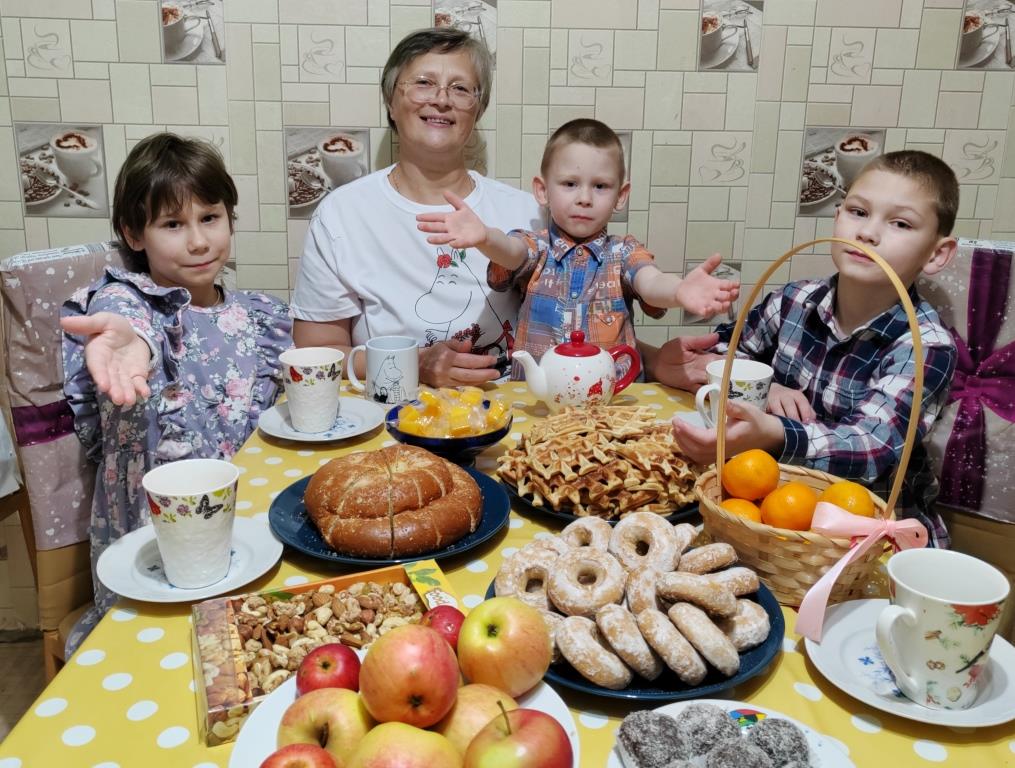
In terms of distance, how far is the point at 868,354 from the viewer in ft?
5.27

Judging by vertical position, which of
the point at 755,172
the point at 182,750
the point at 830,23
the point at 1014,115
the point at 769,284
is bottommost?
the point at 182,750

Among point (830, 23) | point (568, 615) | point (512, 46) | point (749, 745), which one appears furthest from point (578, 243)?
point (749, 745)

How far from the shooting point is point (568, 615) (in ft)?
3.03

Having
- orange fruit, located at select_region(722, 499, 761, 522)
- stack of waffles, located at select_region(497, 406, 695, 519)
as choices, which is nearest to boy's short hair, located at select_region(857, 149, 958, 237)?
stack of waffles, located at select_region(497, 406, 695, 519)

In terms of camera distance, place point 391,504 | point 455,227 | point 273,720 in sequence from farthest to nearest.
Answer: point 455,227 < point 391,504 < point 273,720

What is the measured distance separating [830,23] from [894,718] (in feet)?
6.62

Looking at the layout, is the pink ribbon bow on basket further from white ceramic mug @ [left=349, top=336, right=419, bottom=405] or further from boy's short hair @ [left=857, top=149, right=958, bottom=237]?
white ceramic mug @ [left=349, top=336, right=419, bottom=405]

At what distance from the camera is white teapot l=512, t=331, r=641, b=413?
1603 mm

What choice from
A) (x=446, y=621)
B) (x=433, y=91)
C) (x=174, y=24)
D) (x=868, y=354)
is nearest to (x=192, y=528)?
(x=446, y=621)

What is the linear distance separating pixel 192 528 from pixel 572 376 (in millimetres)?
773

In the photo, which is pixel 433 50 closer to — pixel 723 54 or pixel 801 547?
pixel 723 54

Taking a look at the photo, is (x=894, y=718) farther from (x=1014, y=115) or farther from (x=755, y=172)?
(x=1014, y=115)

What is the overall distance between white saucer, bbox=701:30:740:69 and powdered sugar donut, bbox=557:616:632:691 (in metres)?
1.90

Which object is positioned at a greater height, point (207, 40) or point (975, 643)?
point (207, 40)
